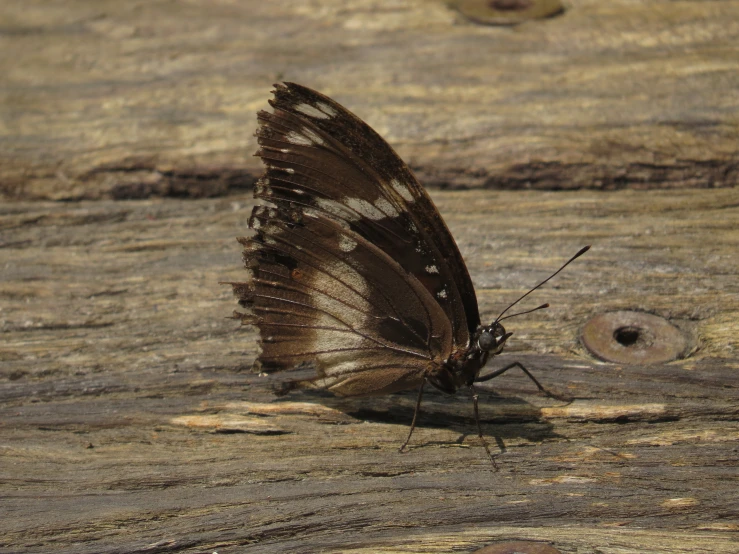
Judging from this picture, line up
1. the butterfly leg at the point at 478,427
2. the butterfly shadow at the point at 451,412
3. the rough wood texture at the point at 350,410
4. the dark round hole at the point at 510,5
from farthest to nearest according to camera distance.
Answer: the dark round hole at the point at 510,5, the butterfly shadow at the point at 451,412, the butterfly leg at the point at 478,427, the rough wood texture at the point at 350,410

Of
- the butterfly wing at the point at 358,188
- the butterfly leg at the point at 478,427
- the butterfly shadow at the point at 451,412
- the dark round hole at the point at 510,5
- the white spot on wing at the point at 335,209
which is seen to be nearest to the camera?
the butterfly leg at the point at 478,427

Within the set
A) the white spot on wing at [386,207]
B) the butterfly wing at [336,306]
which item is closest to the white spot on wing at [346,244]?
the butterfly wing at [336,306]

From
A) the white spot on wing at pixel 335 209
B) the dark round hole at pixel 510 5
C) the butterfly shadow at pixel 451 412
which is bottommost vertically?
the butterfly shadow at pixel 451 412

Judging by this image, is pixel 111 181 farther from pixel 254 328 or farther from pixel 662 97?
pixel 662 97

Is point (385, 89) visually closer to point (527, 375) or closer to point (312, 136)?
point (312, 136)

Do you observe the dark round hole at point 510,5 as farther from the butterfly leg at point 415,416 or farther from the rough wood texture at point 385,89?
the butterfly leg at point 415,416

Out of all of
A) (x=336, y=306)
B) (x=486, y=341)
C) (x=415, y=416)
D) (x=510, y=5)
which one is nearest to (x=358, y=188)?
(x=336, y=306)

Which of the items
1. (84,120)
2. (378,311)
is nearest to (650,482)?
(378,311)
